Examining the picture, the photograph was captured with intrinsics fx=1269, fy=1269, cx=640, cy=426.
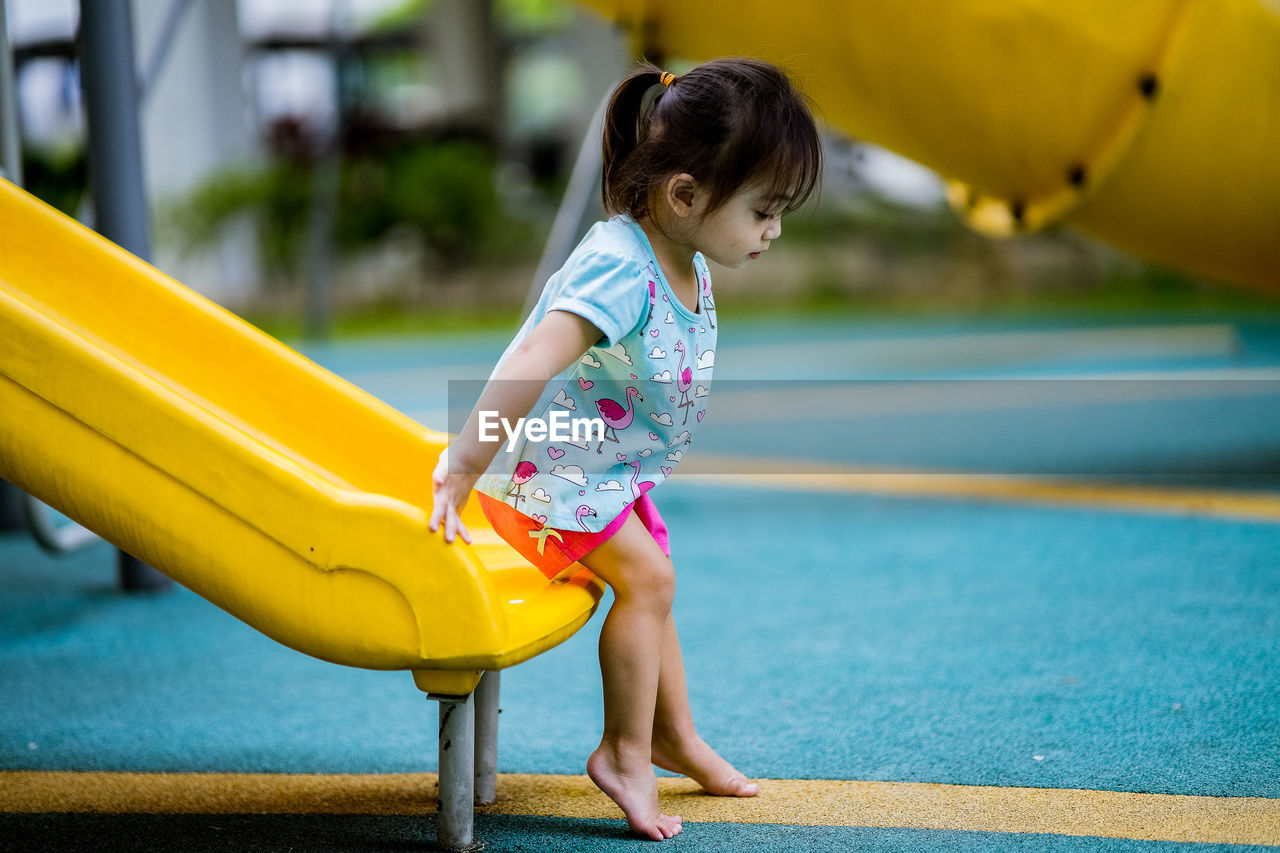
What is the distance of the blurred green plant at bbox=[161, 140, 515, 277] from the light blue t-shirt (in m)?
10.3

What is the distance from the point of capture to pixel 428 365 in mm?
7426

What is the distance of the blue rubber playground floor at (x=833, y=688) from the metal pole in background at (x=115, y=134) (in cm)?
72

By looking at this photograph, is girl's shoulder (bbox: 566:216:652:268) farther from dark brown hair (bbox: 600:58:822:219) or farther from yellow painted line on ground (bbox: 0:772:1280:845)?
yellow painted line on ground (bbox: 0:772:1280:845)

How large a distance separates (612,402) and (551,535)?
185 millimetres

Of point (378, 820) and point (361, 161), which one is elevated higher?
point (378, 820)

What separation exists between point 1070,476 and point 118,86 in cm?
281

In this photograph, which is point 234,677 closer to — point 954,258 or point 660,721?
point 660,721

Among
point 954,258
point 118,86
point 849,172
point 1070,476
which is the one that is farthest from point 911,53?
point 849,172

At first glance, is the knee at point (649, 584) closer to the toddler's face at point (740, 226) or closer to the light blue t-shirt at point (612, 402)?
the light blue t-shirt at point (612, 402)

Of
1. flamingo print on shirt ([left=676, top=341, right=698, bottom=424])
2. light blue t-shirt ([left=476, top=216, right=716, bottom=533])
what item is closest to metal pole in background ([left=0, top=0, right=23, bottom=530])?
light blue t-shirt ([left=476, top=216, right=716, bottom=533])

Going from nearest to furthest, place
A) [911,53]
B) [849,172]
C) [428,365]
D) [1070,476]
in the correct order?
[911,53] < [1070,476] < [428,365] < [849,172]

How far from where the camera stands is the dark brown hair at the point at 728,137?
60.4 inches

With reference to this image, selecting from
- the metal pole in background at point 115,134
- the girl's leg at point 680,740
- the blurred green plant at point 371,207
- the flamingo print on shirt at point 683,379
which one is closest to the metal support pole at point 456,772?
the girl's leg at point 680,740

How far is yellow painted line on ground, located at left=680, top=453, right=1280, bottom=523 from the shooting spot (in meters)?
3.37
